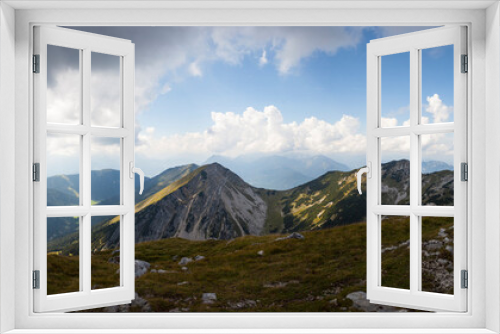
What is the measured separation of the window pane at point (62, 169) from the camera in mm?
5715

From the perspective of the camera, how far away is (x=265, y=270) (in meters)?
7.05

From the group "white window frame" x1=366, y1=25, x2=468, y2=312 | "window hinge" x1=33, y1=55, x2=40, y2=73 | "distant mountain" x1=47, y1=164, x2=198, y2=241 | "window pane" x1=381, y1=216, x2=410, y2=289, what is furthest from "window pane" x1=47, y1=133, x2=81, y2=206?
"window pane" x1=381, y1=216, x2=410, y2=289

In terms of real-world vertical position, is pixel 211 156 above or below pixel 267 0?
below

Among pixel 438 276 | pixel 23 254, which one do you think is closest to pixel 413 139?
pixel 23 254

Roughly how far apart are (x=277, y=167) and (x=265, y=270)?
1.89 m

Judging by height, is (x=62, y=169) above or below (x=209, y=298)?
above

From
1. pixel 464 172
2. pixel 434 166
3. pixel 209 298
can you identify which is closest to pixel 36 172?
pixel 464 172

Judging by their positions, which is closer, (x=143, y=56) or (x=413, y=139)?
(x=413, y=139)

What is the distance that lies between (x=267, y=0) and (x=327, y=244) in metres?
6.01

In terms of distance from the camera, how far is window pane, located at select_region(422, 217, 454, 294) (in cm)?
535

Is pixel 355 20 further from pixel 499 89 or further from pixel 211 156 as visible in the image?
pixel 211 156

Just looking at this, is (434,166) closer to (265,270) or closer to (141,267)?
(265,270)

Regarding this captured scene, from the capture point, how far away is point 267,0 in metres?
1.90

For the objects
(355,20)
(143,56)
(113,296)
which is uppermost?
(143,56)
